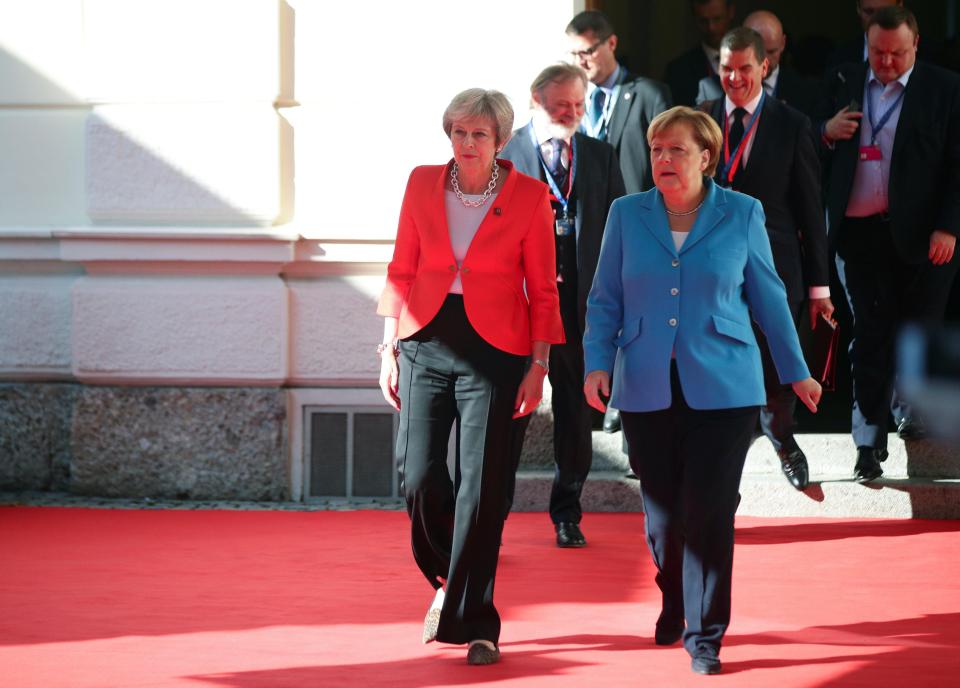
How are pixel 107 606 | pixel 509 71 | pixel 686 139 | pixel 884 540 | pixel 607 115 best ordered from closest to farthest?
pixel 686 139
pixel 107 606
pixel 884 540
pixel 607 115
pixel 509 71

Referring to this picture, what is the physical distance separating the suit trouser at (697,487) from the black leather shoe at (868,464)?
118 inches

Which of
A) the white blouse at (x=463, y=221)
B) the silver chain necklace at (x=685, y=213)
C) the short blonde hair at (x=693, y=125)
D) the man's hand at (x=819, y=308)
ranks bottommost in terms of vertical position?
the man's hand at (x=819, y=308)

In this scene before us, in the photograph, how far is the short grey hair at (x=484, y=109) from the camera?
5051 mm

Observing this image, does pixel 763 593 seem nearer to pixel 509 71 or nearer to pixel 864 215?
pixel 864 215

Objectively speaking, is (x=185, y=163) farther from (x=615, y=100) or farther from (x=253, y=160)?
(x=615, y=100)

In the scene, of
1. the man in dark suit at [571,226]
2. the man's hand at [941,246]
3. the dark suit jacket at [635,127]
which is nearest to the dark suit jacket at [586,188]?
the man in dark suit at [571,226]

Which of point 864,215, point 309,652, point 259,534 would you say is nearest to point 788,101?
point 864,215

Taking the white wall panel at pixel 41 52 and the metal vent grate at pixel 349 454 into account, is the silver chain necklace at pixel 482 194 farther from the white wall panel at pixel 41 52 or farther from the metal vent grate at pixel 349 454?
the white wall panel at pixel 41 52

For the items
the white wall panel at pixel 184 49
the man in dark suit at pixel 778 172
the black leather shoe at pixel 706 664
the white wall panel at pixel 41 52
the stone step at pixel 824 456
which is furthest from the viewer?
the white wall panel at pixel 41 52

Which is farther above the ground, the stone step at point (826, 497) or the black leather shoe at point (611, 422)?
the black leather shoe at point (611, 422)

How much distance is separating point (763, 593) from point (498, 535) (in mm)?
1563

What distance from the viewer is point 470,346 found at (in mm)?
5074

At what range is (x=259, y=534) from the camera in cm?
756

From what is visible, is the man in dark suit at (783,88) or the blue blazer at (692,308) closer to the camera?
the blue blazer at (692,308)
